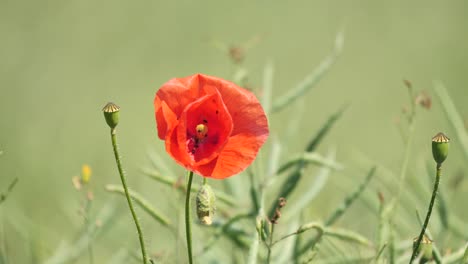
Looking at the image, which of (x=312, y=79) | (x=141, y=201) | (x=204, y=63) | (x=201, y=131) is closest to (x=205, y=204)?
(x=201, y=131)

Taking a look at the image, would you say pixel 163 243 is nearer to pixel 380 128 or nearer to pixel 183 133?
pixel 183 133

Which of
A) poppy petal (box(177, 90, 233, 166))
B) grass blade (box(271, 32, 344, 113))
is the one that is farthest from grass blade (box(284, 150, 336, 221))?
poppy petal (box(177, 90, 233, 166))

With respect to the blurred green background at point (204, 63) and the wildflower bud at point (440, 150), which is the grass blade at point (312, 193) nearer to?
the wildflower bud at point (440, 150)

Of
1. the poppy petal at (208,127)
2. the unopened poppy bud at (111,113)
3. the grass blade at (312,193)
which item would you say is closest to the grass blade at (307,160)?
the grass blade at (312,193)

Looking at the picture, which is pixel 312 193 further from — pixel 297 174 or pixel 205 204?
pixel 205 204

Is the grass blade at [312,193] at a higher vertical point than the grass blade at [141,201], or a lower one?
lower

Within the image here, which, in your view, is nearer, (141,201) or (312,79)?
(141,201)

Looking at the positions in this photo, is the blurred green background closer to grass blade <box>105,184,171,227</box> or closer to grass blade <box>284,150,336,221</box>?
grass blade <box>284,150,336,221</box>
